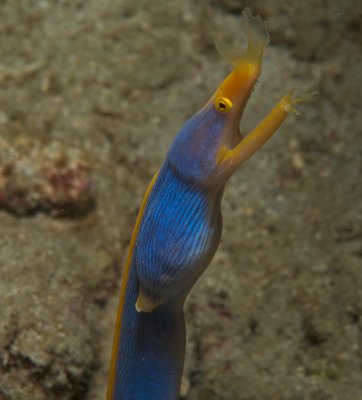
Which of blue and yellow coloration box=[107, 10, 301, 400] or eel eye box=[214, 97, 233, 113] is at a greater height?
eel eye box=[214, 97, 233, 113]

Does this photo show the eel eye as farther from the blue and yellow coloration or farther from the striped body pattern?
the striped body pattern

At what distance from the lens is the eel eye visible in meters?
1.85

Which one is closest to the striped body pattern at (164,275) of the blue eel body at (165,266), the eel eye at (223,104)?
the blue eel body at (165,266)

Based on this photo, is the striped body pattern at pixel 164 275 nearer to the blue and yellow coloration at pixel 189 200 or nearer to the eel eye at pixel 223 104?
the blue and yellow coloration at pixel 189 200

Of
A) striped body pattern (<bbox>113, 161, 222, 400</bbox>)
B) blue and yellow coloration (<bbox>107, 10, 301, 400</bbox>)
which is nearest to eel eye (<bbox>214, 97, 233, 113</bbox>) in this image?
blue and yellow coloration (<bbox>107, 10, 301, 400</bbox>)

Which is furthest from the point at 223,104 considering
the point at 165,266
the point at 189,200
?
the point at 165,266

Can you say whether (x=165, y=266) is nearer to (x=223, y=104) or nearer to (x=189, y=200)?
(x=189, y=200)

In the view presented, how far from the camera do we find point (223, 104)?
185cm

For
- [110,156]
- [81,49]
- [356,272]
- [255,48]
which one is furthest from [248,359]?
[81,49]

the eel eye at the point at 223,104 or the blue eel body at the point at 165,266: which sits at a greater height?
the eel eye at the point at 223,104

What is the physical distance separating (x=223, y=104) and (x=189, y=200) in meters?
0.36

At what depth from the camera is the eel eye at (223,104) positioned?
1.85 meters

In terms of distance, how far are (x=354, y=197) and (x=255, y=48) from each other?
2.03 m

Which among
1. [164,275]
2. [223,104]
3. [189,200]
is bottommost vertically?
[164,275]
